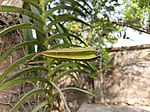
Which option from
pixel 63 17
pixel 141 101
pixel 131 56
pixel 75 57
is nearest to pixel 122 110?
pixel 141 101

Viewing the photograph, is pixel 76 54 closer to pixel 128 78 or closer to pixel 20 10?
pixel 20 10

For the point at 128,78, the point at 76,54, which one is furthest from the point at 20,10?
the point at 128,78

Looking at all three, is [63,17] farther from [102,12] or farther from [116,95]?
[116,95]

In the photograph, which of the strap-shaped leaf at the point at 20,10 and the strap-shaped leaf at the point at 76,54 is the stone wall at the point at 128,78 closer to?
the strap-shaped leaf at the point at 20,10

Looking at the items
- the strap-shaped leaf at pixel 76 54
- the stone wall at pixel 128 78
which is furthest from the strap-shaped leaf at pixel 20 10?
the stone wall at pixel 128 78

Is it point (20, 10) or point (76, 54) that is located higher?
point (20, 10)

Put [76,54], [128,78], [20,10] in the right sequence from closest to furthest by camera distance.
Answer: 1. [76,54]
2. [20,10]
3. [128,78]

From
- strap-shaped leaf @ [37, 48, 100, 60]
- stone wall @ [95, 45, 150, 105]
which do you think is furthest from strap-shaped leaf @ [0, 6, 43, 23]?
stone wall @ [95, 45, 150, 105]

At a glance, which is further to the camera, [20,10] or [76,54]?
[20,10]
